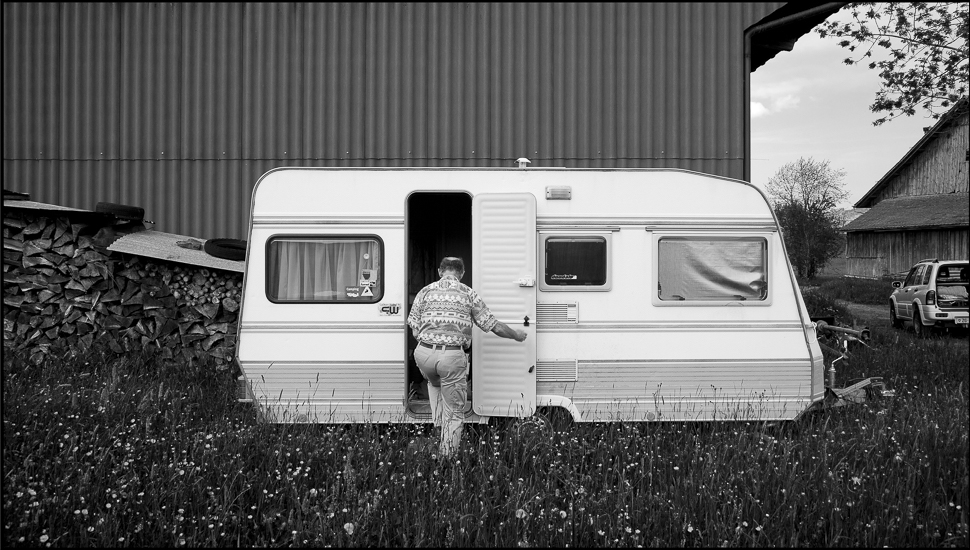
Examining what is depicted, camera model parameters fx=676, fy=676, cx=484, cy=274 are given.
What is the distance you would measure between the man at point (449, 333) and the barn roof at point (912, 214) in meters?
20.9

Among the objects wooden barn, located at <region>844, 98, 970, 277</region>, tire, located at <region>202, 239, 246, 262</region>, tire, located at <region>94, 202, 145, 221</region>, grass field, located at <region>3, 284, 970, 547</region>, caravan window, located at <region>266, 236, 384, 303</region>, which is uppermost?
wooden barn, located at <region>844, 98, 970, 277</region>

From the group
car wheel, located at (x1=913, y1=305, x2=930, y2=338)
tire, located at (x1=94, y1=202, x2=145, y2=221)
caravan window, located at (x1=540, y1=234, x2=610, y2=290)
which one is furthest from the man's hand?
car wheel, located at (x1=913, y1=305, x2=930, y2=338)

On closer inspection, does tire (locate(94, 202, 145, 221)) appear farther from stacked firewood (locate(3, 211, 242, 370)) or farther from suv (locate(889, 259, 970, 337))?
suv (locate(889, 259, 970, 337))

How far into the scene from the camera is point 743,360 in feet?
18.7

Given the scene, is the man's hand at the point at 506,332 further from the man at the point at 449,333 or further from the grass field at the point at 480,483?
the grass field at the point at 480,483

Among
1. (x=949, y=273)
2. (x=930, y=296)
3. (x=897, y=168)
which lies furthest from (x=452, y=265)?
(x=897, y=168)

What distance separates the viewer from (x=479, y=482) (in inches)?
180

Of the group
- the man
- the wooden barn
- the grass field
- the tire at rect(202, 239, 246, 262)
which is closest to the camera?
the grass field

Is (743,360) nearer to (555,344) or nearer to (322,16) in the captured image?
(555,344)

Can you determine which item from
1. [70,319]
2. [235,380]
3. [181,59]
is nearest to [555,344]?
[235,380]

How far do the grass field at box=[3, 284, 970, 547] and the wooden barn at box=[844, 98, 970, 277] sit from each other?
17.5 meters

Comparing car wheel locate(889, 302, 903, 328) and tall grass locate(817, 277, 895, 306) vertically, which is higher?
tall grass locate(817, 277, 895, 306)

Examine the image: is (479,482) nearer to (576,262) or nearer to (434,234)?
(576,262)

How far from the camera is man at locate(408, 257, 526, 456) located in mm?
5281
